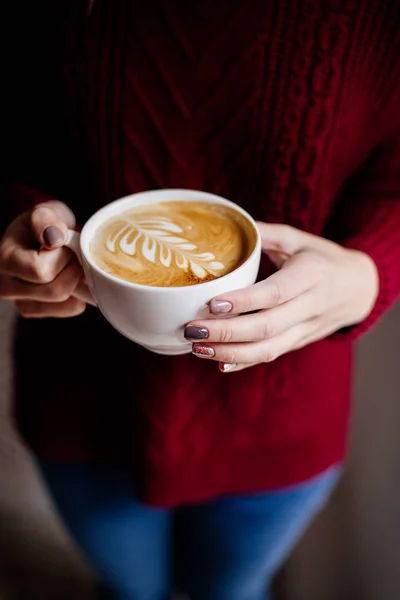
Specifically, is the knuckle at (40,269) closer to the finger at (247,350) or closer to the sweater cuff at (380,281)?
the finger at (247,350)

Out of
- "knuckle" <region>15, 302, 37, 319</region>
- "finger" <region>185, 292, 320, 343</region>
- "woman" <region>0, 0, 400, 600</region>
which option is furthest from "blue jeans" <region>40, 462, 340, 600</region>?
"finger" <region>185, 292, 320, 343</region>

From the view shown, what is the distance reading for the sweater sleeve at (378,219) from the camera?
0.59 meters

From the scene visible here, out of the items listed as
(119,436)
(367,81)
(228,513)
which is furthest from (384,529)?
(367,81)

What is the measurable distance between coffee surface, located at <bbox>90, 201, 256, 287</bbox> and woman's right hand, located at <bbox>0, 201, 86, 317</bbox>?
1.3 inches

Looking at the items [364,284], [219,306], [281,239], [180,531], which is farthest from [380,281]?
[180,531]

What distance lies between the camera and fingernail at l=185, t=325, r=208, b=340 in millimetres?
418

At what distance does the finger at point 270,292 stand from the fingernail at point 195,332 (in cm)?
2

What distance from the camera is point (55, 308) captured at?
1.81 ft

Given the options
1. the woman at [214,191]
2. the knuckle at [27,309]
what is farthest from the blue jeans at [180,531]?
the knuckle at [27,309]

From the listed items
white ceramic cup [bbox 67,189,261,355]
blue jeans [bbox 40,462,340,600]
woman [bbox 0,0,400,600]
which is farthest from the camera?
blue jeans [bbox 40,462,340,600]

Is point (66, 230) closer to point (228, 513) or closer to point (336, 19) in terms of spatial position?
point (336, 19)

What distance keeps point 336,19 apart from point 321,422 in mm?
481

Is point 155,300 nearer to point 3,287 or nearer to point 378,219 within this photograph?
point 3,287

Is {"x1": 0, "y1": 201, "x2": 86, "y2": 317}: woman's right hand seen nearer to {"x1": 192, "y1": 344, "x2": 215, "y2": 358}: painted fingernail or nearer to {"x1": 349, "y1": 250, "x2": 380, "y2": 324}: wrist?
{"x1": 192, "y1": 344, "x2": 215, "y2": 358}: painted fingernail
